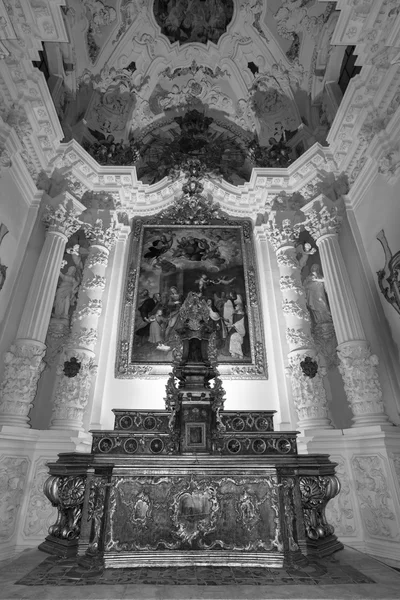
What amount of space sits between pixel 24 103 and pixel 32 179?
1.44m

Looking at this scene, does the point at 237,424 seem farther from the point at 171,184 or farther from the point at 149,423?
the point at 171,184

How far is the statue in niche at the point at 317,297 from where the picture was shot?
23.6 ft

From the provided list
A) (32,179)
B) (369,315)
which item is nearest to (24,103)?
(32,179)

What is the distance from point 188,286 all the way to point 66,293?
106 inches

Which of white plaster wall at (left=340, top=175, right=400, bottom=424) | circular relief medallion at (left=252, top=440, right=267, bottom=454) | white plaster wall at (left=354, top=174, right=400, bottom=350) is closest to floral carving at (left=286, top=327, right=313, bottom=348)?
white plaster wall at (left=340, top=175, right=400, bottom=424)

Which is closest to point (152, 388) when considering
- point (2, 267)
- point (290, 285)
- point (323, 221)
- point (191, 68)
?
point (2, 267)

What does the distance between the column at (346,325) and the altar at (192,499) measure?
73.6 inches

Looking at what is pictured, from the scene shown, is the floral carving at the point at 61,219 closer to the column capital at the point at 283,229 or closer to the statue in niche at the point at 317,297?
the column capital at the point at 283,229

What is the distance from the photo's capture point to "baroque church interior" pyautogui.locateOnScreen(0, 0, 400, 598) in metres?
4.22

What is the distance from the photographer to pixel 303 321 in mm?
7055

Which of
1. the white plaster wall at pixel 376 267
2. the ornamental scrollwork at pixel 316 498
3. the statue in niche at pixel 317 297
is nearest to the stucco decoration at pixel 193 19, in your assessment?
the white plaster wall at pixel 376 267

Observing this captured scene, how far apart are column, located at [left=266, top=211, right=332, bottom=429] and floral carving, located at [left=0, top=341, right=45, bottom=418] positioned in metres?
4.67

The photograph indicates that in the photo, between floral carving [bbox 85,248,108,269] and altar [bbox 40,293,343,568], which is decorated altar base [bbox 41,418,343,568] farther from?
floral carving [bbox 85,248,108,269]

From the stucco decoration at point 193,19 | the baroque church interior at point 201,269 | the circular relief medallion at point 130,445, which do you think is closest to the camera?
the baroque church interior at point 201,269
